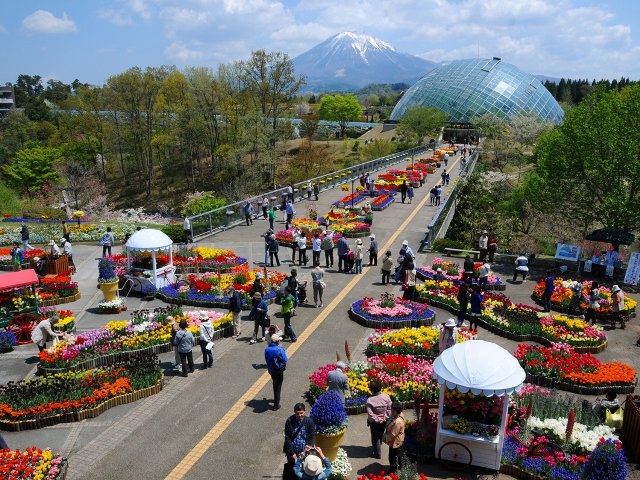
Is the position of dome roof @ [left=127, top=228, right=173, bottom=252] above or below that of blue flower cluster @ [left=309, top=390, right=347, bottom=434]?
above

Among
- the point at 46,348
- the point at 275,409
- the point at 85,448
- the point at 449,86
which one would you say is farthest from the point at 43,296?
the point at 449,86

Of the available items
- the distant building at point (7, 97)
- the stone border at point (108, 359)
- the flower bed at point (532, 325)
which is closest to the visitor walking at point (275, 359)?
the stone border at point (108, 359)

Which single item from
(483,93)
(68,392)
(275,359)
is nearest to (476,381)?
(275,359)

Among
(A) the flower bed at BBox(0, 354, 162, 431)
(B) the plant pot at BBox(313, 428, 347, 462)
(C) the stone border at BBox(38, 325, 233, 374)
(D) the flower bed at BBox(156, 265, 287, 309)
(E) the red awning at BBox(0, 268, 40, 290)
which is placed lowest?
(C) the stone border at BBox(38, 325, 233, 374)

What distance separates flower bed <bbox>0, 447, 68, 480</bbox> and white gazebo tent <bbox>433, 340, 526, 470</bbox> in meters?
6.77

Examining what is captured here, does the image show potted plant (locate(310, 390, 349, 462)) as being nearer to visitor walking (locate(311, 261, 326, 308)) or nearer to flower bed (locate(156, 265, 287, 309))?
visitor walking (locate(311, 261, 326, 308))

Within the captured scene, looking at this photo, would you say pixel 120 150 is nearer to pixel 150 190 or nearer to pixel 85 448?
pixel 150 190

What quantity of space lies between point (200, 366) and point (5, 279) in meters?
7.28

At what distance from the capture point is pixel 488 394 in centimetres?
894

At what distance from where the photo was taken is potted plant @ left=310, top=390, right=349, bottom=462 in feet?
29.3

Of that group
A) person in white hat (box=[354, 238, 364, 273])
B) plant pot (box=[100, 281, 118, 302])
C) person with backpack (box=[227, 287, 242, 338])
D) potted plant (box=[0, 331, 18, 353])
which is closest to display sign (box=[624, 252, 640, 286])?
person in white hat (box=[354, 238, 364, 273])

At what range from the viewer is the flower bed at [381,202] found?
33750mm

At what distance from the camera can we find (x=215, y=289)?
Answer: 18.7 meters

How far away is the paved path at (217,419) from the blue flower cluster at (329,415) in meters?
1.27
